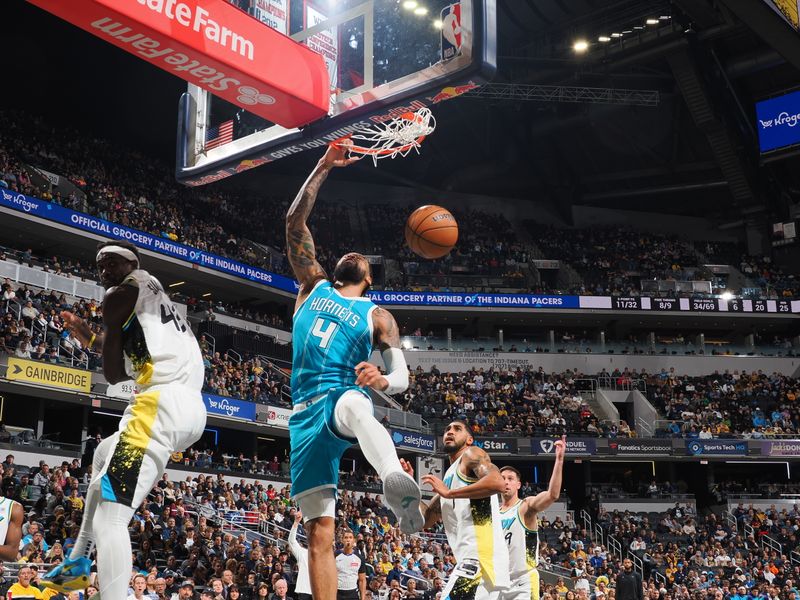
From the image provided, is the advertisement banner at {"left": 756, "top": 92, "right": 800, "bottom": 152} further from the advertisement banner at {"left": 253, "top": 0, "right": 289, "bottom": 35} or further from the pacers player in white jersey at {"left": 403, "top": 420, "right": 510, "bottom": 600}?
the pacers player in white jersey at {"left": 403, "top": 420, "right": 510, "bottom": 600}

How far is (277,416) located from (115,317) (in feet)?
77.3

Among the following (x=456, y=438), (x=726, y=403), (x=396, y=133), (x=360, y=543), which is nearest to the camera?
(x=456, y=438)

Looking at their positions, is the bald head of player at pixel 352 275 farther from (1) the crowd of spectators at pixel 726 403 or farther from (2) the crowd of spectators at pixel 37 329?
(1) the crowd of spectators at pixel 726 403

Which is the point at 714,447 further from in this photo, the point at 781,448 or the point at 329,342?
the point at 329,342

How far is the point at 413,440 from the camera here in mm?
30281

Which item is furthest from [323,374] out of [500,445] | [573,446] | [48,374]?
[573,446]

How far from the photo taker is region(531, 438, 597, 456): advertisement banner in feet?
105

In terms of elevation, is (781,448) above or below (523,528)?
above

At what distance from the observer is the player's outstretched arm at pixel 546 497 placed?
774 centimetres

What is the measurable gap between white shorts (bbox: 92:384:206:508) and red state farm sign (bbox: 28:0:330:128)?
2.81m

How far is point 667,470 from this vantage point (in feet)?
122

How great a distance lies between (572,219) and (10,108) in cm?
2700

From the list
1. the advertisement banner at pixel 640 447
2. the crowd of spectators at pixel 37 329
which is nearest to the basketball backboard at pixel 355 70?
the crowd of spectators at pixel 37 329

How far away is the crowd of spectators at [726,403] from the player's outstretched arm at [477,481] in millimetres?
28994
